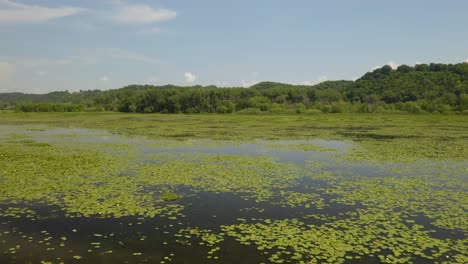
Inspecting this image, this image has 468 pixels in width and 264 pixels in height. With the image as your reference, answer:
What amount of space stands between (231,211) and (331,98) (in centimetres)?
15562

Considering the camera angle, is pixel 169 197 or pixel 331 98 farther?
pixel 331 98

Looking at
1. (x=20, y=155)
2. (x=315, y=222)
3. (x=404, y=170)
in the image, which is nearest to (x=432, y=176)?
(x=404, y=170)

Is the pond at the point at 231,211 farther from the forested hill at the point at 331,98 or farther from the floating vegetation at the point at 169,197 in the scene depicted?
the forested hill at the point at 331,98

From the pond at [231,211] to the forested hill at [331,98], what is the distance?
369 ft

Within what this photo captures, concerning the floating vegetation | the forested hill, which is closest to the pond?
the floating vegetation

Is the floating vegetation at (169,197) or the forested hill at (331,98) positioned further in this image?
the forested hill at (331,98)

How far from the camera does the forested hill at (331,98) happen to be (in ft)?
431

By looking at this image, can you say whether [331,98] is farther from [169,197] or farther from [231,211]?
[231,211]

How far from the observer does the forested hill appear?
132 metres

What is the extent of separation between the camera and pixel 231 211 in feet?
46.5

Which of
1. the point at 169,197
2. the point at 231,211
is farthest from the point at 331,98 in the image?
the point at 231,211

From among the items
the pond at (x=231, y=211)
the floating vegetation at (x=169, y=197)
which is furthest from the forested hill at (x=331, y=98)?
the floating vegetation at (x=169, y=197)

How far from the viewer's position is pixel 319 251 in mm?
10305

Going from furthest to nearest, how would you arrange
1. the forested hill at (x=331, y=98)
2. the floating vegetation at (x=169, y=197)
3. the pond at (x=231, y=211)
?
the forested hill at (x=331, y=98) → the floating vegetation at (x=169, y=197) → the pond at (x=231, y=211)
